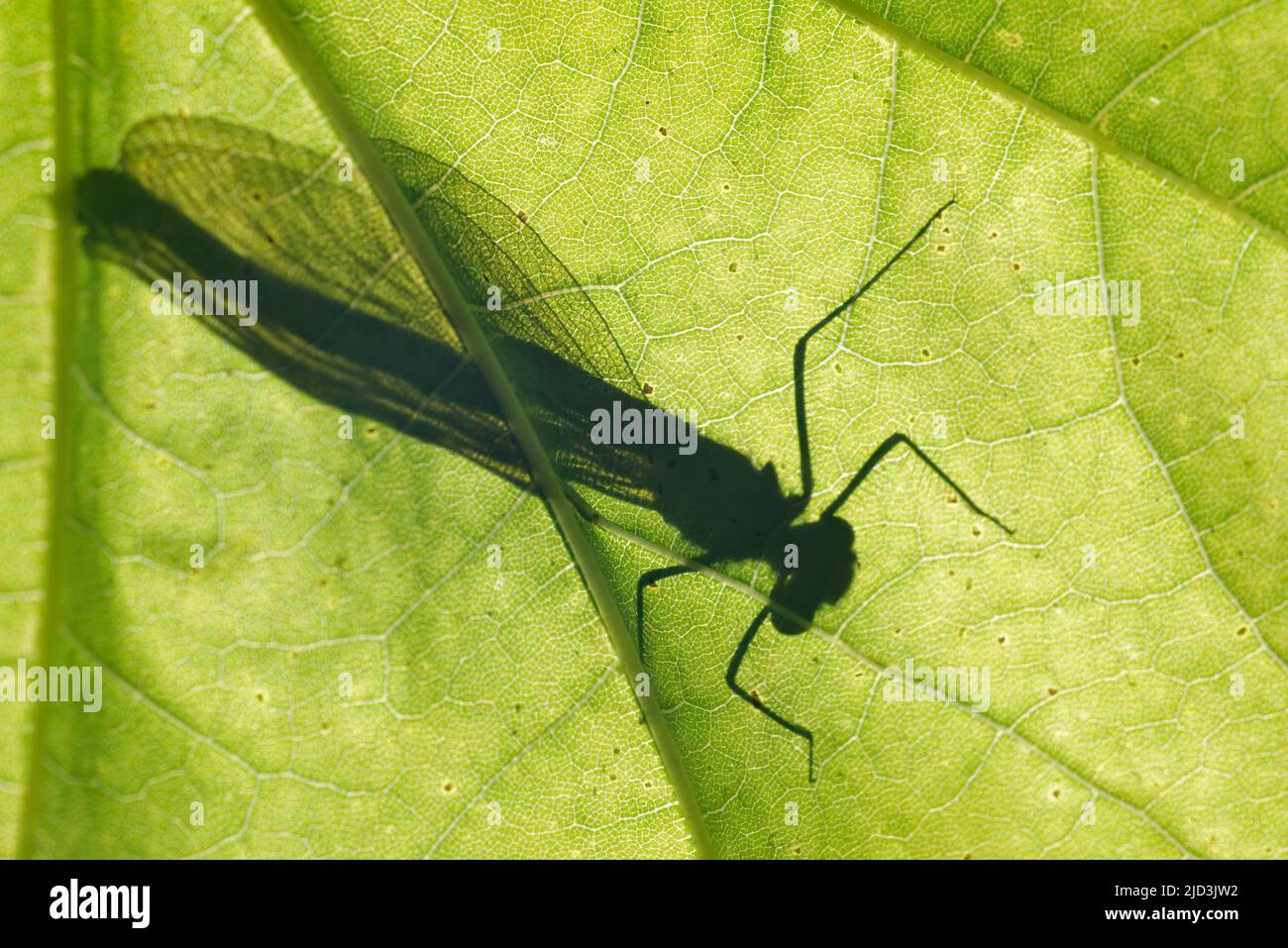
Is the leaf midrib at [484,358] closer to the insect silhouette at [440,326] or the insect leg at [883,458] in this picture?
the insect silhouette at [440,326]

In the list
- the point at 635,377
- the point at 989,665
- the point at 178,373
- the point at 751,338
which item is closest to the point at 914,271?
the point at 751,338

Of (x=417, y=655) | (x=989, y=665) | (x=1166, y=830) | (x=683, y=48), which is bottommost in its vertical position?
(x=1166, y=830)

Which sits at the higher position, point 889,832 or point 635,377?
point 635,377

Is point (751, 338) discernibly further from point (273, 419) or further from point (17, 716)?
point (17, 716)
